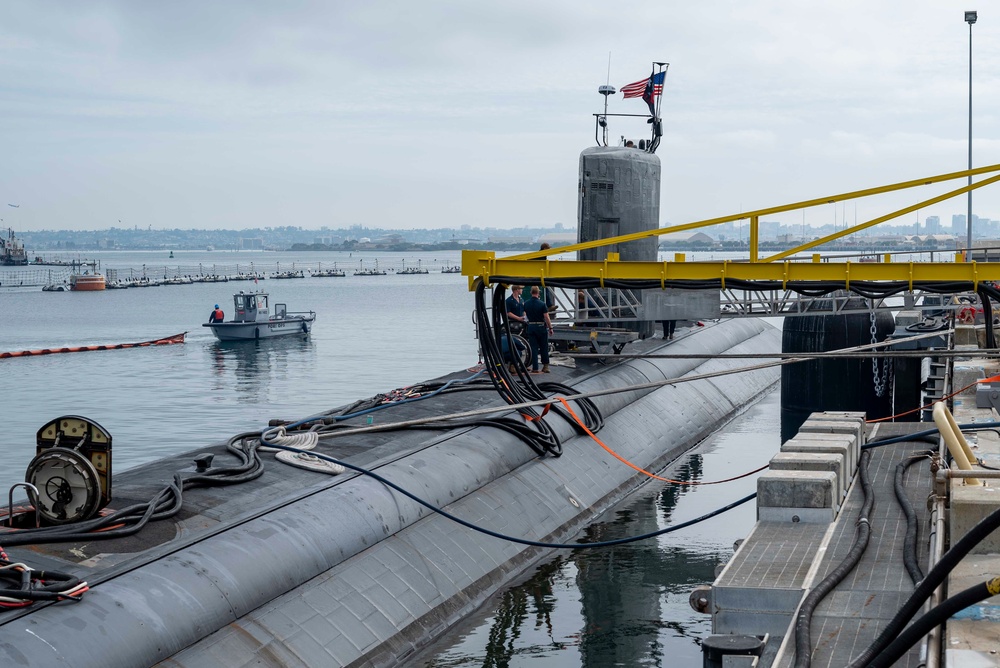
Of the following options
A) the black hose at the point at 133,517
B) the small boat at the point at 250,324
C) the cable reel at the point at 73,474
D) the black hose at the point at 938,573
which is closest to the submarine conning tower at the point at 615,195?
the black hose at the point at 133,517

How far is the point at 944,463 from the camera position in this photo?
432 inches

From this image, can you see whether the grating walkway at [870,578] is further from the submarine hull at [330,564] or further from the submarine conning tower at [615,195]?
the submarine conning tower at [615,195]

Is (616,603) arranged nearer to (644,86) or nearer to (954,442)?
(954,442)

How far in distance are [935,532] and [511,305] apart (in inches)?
445

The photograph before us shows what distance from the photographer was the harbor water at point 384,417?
12.2 meters

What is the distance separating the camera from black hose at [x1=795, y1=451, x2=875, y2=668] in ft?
23.1

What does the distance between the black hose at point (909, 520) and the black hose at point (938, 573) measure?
9.48 feet

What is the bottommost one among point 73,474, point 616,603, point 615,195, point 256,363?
point 616,603

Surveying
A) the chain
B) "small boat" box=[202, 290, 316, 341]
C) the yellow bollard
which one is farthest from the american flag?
"small boat" box=[202, 290, 316, 341]

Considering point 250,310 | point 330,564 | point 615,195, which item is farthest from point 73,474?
point 250,310

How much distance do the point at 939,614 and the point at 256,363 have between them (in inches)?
1597

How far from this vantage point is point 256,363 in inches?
1727

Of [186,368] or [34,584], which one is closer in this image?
[34,584]

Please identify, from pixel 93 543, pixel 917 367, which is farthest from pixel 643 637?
pixel 917 367
